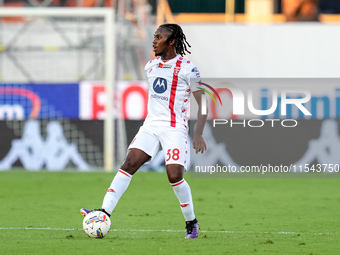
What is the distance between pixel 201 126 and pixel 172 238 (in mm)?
1142

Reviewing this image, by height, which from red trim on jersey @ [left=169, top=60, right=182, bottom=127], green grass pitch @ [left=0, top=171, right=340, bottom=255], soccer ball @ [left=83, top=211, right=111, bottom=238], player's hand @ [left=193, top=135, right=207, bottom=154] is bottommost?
green grass pitch @ [left=0, top=171, right=340, bottom=255]

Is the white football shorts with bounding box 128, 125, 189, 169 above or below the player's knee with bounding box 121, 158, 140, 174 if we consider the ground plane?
above

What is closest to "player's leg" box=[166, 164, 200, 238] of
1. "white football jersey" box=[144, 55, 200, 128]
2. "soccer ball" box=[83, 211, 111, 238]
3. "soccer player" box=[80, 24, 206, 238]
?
"soccer player" box=[80, 24, 206, 238]

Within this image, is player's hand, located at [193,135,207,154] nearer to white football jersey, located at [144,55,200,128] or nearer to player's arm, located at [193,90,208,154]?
player's arm, located at [193,90,208,154]

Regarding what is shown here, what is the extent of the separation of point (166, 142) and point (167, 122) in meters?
0.19

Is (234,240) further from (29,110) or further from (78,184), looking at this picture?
(29,110)

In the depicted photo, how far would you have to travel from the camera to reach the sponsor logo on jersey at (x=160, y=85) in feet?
26.0

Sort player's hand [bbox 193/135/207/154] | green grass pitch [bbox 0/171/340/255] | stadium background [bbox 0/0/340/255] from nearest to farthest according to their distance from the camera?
green grass pitch [bbox 0/171/340/255] < player's hand [bbox 193/135/207/154] < stadium background [bbox 0/0/340/255]

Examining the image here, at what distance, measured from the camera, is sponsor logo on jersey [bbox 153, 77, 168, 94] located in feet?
26.0

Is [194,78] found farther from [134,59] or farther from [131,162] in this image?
[134,59]

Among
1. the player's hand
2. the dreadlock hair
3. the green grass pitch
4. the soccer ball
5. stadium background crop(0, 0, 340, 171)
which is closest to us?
the green grass pitch

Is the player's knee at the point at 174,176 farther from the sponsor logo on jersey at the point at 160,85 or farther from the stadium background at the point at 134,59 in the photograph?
the stadium background at the point at 134,59

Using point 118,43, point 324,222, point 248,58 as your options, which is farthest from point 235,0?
point 324,222

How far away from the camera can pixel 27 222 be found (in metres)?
9.60
